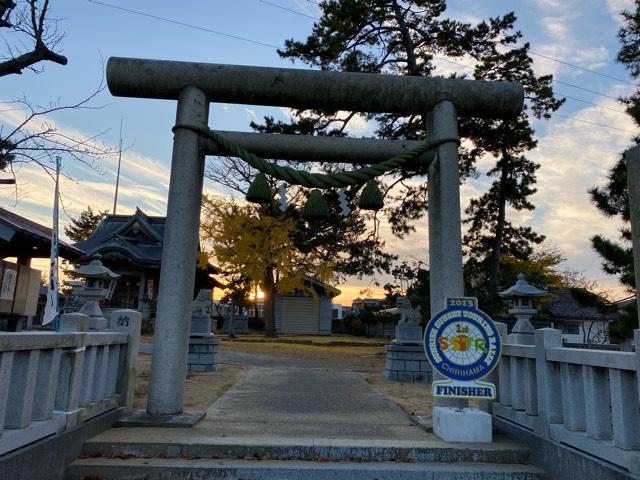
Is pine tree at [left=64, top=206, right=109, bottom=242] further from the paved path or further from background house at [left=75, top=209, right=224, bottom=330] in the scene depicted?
the paved path

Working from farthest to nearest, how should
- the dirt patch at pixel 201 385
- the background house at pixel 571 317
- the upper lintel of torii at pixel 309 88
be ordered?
the background house at pixel 571 317, the dirt patch at pixel 201 385, the upper lintel of torii at pixel 309 88

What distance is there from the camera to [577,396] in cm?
394

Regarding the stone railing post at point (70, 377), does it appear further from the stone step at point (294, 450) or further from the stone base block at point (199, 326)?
the stone base block at point (199, 326)

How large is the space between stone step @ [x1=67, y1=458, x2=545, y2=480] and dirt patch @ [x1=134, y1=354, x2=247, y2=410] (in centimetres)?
228

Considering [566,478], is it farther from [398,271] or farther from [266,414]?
[398,271]

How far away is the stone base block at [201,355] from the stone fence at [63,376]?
580 centimetres

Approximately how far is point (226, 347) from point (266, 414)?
1382cm

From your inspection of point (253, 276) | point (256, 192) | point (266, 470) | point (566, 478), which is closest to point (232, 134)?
point (256, 192)

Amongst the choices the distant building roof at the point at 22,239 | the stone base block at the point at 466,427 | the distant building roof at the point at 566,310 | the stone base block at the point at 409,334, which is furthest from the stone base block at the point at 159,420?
the distant building roof at the point at 566,310

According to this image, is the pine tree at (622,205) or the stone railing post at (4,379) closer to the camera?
the stone railing post at (4,379)

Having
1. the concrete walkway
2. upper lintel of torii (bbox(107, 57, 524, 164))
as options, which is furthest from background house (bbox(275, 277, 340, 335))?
upper lintel of torii (bbox(107, 57, 524, 164))

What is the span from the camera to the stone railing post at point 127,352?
549cm

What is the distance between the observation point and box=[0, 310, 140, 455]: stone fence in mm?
3291

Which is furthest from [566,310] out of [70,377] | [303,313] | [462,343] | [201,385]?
[70,377]
